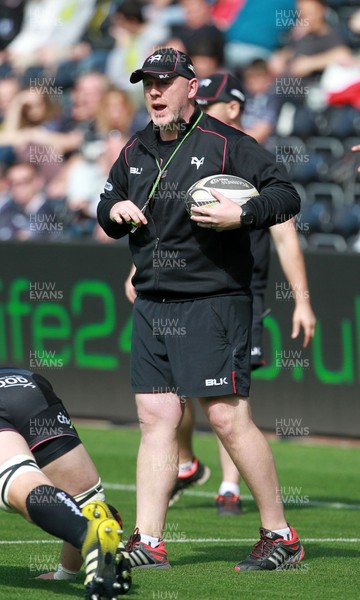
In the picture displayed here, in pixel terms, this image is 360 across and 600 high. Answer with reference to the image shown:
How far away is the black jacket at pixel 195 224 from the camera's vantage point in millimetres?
6512

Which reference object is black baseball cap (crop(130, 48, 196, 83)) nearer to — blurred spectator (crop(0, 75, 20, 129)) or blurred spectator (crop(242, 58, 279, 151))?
blurred spectator (crop(242, 58, 279, 151))

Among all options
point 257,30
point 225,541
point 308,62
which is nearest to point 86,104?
point 257,30

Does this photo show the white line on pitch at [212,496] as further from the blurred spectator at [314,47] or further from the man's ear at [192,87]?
the blurred spectator at [314,47]

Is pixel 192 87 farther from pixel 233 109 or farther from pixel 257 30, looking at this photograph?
pixel 257 30

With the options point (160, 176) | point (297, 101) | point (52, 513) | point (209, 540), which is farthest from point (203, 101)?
point (297, 101)

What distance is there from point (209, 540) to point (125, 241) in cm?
603

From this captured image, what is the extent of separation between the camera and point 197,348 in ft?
21.2

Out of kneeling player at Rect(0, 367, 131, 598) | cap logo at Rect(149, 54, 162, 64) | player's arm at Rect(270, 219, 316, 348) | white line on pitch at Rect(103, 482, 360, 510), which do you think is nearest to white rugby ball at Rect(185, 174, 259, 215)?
cap logo at Rect(149, 54, 162, 64)

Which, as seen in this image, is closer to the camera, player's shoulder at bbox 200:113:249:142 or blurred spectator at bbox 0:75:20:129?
player's shoulder at bbox 200:113:249:142

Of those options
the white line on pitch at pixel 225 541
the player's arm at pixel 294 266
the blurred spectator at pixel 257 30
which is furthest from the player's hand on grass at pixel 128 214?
the blurred spectator at pixel 257 30

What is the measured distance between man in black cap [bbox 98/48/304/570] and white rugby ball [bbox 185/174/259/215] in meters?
0.07

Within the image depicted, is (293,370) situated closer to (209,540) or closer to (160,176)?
(209,540)

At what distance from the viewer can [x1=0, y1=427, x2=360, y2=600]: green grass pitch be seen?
586 cm

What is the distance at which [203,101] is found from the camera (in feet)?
28.9
